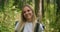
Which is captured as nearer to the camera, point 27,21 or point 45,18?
point 27,21

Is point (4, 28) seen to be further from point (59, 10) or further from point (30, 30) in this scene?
point (30, 30)

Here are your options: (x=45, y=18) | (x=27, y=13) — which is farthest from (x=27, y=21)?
(x=45, y=18)

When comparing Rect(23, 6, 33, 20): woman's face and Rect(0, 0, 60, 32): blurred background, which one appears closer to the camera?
Rect(23, 6, 33, 20): woman's face

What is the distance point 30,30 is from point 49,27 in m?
1.59

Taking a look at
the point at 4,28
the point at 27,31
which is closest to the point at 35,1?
the point at 4,28

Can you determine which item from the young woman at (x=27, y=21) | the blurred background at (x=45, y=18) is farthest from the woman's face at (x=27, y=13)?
the blurred background at (x=45, y=18)

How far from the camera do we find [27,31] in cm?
269

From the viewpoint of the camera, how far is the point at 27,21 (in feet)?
8.74

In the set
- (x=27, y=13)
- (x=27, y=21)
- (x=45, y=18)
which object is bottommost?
(x=45, y=18)

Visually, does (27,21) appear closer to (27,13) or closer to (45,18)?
(27,13)

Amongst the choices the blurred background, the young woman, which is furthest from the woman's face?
the blurred background

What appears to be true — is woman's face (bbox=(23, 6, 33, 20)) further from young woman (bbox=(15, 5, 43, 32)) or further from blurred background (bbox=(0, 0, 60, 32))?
blurred background (bbox=(0, 0, 60, 32))

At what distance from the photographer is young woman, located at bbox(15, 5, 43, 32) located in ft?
8.60

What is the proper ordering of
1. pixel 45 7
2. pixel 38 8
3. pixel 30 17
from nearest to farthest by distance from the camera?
pixel 30 17
pixel 45 7
pixel 38 8
